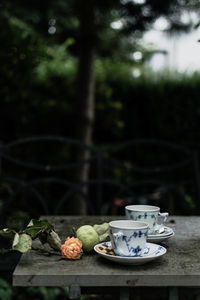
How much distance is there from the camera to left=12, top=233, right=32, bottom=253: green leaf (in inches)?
39.7

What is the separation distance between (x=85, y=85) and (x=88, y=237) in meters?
2.47

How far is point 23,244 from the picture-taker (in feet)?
3.34

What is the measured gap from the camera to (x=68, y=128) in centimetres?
389

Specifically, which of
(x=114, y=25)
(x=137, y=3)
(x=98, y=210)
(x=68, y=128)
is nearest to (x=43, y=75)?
(x=68, y=128)

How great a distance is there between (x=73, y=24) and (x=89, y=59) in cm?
72

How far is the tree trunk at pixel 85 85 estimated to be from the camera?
11.0ft

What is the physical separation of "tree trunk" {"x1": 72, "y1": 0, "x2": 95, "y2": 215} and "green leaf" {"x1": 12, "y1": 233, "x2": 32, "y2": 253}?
90.5 inches

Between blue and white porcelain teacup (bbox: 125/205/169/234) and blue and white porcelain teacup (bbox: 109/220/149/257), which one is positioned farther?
blue and white porcelain teacup (bbox: 125/205/169/234)

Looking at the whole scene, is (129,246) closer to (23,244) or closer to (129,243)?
(129,243)

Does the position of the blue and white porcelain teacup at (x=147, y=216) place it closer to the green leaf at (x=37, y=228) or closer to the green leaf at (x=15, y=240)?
the green leaf at (x=37, y=228)

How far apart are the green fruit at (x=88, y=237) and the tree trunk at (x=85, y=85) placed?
2.18m

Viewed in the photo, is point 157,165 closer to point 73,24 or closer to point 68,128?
point 68,128

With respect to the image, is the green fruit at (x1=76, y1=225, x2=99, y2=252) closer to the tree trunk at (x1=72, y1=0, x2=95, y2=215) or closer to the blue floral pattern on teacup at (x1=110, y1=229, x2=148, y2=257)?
the blue floral pattern on teacup at (x1=110, y1=229, x2=148, y2=257)

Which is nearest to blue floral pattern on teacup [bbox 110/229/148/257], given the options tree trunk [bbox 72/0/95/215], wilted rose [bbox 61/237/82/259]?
wilted rose [bbox 61/237/82/259]
